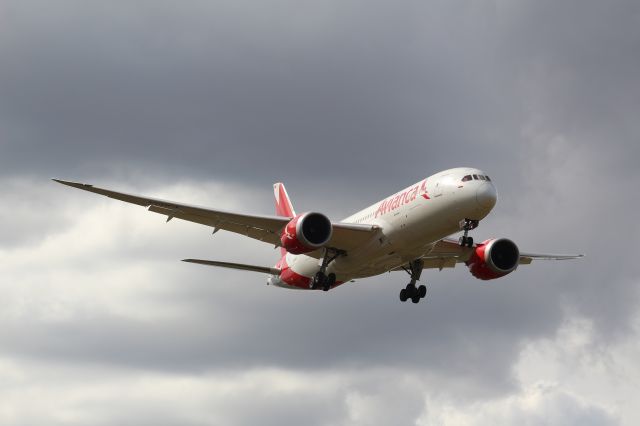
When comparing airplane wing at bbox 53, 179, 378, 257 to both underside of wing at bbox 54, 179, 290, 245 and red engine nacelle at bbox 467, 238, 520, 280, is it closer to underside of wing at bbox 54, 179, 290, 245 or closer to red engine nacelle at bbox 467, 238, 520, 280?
underside of wing at bbox 54, 179, 290, 245

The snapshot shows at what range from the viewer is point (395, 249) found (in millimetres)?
A: 55469

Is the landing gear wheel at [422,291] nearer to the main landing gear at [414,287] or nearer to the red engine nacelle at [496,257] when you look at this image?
the main landing gear at [414,287]

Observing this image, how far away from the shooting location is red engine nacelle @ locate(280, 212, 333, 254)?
2140 inches

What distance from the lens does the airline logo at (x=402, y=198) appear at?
Answer: 53.6m

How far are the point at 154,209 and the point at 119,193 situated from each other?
261cm

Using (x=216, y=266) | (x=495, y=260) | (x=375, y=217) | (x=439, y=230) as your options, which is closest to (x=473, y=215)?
(x=439, y=230)

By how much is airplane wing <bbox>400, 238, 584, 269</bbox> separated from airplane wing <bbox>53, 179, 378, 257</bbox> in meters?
6.23

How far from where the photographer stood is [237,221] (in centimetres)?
5756

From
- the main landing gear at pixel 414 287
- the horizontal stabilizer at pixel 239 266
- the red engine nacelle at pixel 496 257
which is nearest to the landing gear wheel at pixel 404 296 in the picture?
the main landing gear at pixel 414 287

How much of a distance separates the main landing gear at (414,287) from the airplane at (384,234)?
2.1 inches

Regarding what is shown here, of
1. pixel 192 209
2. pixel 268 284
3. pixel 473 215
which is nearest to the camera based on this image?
pixel 473 215

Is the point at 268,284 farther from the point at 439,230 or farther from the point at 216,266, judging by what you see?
the point at 439,230

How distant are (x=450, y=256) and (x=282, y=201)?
15.0 metres

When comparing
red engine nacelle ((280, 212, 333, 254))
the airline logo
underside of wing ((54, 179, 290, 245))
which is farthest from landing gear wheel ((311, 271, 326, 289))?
Result: the airline logo
